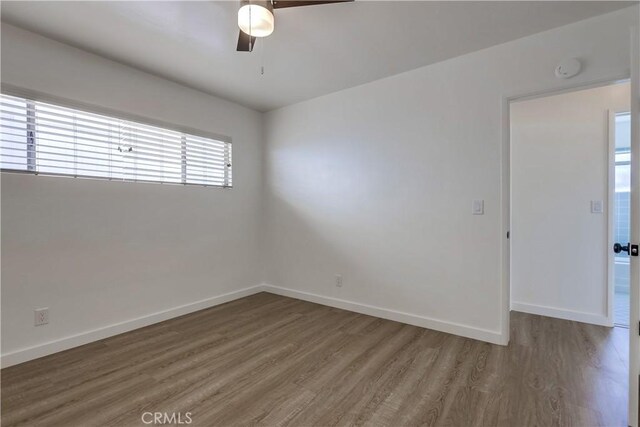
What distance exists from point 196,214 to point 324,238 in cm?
152

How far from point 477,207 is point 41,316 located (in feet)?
12.1

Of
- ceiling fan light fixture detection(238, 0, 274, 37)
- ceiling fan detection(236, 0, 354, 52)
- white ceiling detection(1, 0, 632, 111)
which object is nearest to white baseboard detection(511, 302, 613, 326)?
white ceiling detection(1, 0, 632, 111)

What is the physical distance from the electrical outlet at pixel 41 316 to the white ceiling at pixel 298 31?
2.15m

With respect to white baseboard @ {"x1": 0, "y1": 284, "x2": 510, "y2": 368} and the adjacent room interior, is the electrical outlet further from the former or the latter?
white baseboard @ {"x1": 0, "y1": 284, "x2": 510, "y2": 368}

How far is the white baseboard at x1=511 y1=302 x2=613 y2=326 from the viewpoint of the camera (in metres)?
2.91

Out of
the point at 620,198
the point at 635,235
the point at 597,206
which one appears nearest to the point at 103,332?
the point at 635,235

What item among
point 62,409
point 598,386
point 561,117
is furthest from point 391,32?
point 62,409

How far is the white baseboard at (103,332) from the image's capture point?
2.22 meters

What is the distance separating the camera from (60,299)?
2.43 metres

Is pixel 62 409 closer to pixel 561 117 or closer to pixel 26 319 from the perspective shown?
pixel 26 319

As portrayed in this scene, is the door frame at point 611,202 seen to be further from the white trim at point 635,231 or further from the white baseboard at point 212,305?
the white trim at point 635,231

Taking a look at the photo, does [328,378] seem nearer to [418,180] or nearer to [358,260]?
[358,260]

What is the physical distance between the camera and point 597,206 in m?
2.94

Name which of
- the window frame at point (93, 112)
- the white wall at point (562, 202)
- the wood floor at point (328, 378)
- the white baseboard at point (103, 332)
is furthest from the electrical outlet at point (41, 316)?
the white wall at point (562, 202)
